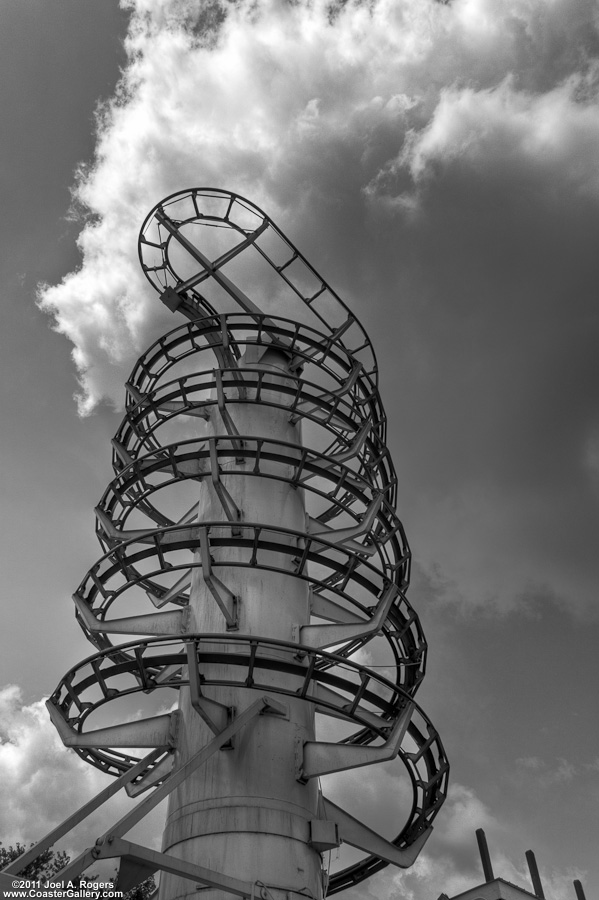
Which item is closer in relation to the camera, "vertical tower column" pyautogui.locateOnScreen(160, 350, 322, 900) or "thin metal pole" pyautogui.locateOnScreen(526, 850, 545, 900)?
"vertical tower column" pyautogui.locateOnScreen(160, 350, 322, 900)

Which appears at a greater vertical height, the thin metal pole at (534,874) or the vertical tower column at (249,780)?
the vertical tower column at (249,780)

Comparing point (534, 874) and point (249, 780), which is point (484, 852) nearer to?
point (534, 874)

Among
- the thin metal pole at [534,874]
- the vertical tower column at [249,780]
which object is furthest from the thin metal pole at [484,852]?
the vertical tower column at [249,780]

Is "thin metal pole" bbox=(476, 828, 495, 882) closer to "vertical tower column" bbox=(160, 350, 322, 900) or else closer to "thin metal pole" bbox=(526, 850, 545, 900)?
"thin metal pole" bbox=(526, 850, 545, 900)

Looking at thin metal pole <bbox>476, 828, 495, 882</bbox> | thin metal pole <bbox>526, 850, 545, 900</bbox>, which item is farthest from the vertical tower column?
thin metal pole <bbox>526, 850, 545, 900</bbox>

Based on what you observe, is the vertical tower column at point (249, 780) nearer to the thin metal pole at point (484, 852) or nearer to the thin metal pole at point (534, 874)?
the thin metal pole at point (484, 852)

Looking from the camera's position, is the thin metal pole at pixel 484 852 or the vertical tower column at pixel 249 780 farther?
the thin metal pole at pixel 484 852

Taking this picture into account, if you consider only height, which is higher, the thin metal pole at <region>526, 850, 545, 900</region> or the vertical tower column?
the vertical tower column

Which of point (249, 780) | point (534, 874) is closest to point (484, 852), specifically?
point (534, 874)

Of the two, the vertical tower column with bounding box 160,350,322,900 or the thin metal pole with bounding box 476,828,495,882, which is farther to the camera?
the thin metal pole with bounding box 476,828,495,882

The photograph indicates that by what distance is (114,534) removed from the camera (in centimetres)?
2480

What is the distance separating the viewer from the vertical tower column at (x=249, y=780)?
677 inches

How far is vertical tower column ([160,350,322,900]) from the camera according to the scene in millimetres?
17203

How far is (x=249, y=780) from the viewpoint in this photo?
1828cm
